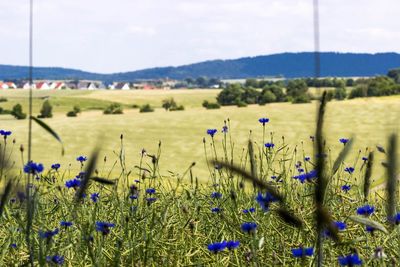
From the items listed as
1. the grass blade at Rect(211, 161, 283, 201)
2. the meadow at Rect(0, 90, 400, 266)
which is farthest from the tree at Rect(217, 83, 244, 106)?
the grass blade at Rect(211, 161, 283, 201)

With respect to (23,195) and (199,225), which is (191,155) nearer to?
(199,225)

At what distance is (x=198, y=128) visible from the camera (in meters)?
34.8

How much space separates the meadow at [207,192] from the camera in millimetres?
1721

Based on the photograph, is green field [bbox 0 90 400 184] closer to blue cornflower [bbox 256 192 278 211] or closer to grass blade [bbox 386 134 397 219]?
blue cornflower [bbox 256 192 278 211]

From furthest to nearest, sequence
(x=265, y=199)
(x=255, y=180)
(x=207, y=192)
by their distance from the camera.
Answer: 1. (x=207, y=192)
2. (x=265, y=199)
3. (x=255, y=180)

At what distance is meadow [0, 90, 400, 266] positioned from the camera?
5.65 feet

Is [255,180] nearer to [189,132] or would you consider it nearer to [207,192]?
[207,192]

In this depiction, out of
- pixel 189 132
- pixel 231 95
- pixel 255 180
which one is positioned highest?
pixel 231 95

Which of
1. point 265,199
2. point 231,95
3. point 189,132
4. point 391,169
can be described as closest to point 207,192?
point 265,199

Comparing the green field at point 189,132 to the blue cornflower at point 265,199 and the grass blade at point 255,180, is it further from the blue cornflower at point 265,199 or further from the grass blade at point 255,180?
the grass blade at point 255,180

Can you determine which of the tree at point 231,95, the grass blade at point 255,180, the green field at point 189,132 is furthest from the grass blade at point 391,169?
the tree at point 231,95

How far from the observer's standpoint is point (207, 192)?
16.1 ft

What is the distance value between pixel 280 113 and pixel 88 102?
7449 centimetres

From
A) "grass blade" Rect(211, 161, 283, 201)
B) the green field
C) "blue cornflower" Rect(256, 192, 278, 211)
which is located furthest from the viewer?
the green field
